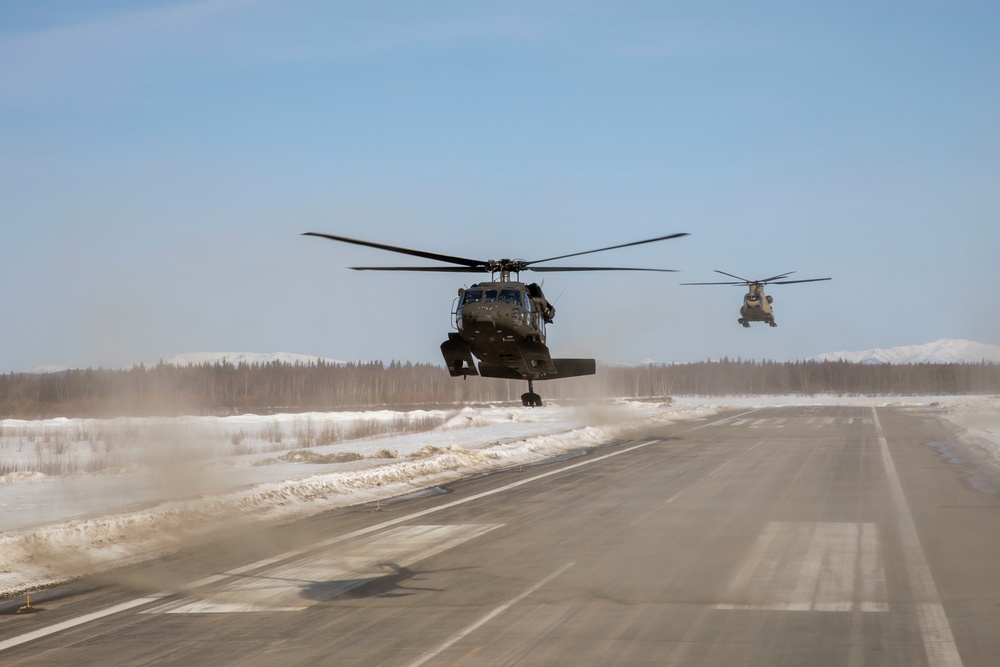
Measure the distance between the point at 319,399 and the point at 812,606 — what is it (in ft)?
355

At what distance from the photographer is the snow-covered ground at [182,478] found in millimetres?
14875

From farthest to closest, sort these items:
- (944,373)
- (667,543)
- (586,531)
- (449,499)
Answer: (944,373)
(449,499)
(586,531)
(667,543)

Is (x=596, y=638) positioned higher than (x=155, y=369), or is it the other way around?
(x=155, y=369)

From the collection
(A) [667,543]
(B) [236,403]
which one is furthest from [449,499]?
(B) [236,403]

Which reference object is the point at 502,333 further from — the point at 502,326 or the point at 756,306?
the point at 756,306

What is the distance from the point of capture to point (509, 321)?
21266 mm

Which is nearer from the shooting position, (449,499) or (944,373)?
(449,499)

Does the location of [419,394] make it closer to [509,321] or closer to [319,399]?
[319,399]

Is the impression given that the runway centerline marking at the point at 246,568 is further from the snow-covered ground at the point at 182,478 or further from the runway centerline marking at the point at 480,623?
the runway centerline marking at the point at 480,623

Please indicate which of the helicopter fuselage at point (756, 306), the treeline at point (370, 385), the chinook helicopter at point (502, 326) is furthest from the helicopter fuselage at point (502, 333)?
the helicopter fuselage at point (756, 306)

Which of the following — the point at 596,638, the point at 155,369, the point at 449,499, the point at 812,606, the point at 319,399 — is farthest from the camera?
the point at 319,399

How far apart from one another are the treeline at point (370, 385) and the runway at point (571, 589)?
4.21 m

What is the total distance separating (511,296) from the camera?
21.6 m

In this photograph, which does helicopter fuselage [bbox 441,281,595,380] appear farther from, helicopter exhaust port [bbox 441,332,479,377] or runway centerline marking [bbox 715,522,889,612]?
runway centerline marking [bbox 715,522,889,612]
